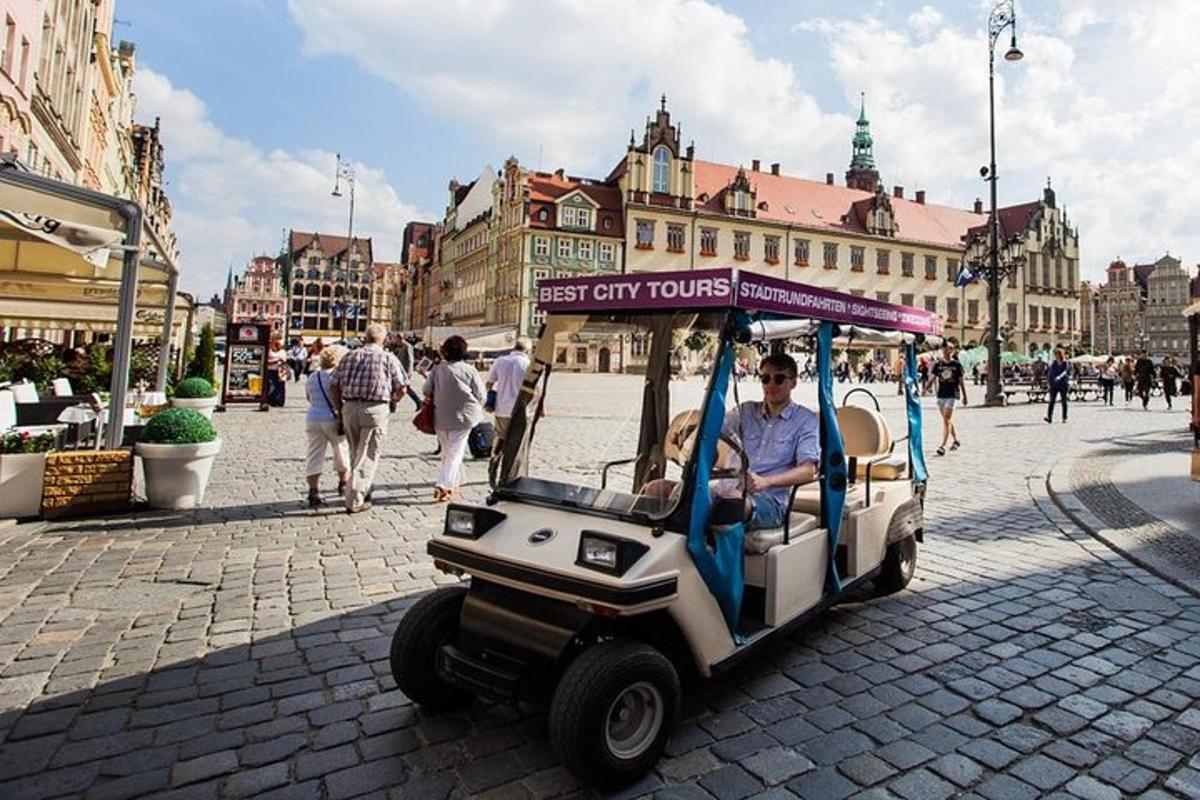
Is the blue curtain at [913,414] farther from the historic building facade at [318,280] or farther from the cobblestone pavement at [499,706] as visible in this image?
the historic building facade at [318,280]

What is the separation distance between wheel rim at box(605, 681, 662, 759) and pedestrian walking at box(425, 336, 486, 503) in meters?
5.23

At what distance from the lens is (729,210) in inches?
2522

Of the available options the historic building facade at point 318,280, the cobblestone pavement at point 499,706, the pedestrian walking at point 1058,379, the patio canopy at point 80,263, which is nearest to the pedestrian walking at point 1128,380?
the pedestrian walking at point 1058,379

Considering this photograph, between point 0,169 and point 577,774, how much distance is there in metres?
7.51

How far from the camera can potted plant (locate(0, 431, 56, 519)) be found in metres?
6.53

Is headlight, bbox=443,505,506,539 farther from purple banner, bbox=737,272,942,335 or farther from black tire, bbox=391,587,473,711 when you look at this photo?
purple banner, bbox=737,272,942,335

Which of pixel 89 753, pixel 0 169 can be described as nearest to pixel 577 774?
pixel 89 753

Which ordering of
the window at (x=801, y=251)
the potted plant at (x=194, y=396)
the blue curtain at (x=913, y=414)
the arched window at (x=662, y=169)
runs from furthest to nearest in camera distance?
the window at (x=801, y=251) → the arched window at (x=662, y=169) → the potted plant at (x=194, y=396) → the blue curtain at (x=913, y=414)

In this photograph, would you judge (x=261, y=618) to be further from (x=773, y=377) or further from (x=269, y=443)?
(x=269, y=443)

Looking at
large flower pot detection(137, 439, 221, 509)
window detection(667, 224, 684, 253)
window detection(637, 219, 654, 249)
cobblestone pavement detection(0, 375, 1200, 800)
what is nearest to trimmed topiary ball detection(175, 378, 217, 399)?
large flower pot detection(137, 439, 221, 509)

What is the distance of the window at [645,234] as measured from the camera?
61500mm

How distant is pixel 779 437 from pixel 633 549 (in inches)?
66.3

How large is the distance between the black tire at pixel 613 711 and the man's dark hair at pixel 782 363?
6.67ft

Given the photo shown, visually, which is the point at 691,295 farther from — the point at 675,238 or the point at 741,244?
the point at 741,244
